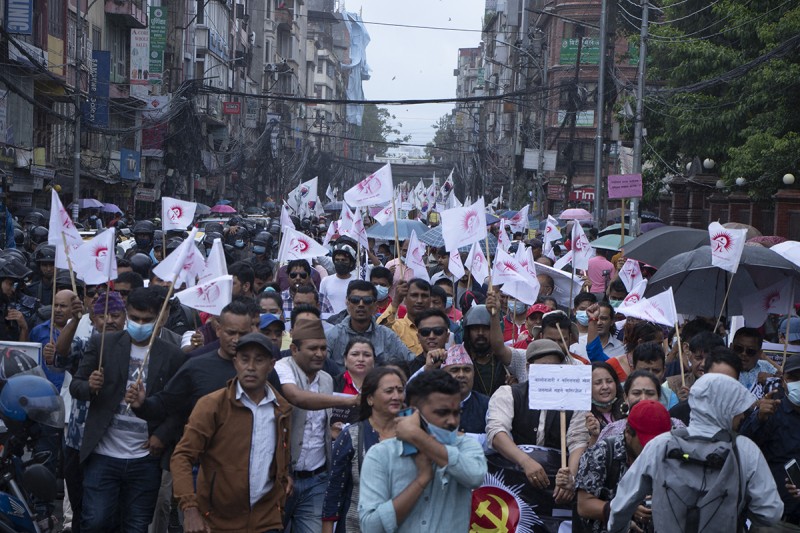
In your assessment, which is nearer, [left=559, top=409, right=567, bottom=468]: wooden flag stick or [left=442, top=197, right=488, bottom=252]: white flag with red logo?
[left=559, top=409, right=567, bottom=468]: wooden flag stick

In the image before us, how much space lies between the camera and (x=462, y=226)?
1033 centimetres

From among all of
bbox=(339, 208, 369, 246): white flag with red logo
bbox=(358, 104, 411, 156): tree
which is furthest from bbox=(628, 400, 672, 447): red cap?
bbox=(358, 104, 411, 156): tree

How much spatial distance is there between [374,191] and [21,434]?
8.67m

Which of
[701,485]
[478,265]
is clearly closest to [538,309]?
[478,265]

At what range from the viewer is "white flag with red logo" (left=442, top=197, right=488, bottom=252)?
401 inches

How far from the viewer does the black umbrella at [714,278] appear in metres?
9.13

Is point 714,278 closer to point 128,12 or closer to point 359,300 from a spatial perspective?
point 359,300

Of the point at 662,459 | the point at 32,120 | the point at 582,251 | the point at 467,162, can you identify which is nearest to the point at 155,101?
the point at 32,120

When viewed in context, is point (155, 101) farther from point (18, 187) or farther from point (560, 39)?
point (560, 39)

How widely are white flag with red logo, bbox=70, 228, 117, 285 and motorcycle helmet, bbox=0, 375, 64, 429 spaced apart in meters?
1.88

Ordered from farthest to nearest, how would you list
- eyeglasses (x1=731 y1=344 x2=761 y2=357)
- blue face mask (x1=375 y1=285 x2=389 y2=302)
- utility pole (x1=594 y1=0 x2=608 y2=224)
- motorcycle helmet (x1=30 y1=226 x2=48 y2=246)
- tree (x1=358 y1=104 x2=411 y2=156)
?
tree (x1=358 y1=104 x2=411 y2=156), utility pole (x1=594 y1=0 x2=608 y2=224), motorcycle helmet (x1=30 y1=226 x2=48 y2=246), blue face mask (x1=375 y1=285 x2=389 y2=302), eyeglasses (x1=731 y1=344 x2=761 y2=357)

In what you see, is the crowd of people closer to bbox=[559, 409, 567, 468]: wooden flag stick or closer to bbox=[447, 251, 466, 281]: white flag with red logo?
bbox=[559, 409, 567, 468]: wooden flag stick

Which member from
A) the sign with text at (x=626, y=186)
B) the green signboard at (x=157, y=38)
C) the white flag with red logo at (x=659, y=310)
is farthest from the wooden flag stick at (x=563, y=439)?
the green signboard at (x=157, y=38)

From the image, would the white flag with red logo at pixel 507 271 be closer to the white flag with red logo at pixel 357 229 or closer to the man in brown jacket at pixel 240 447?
the white flag with red logo at pixel 357 229
